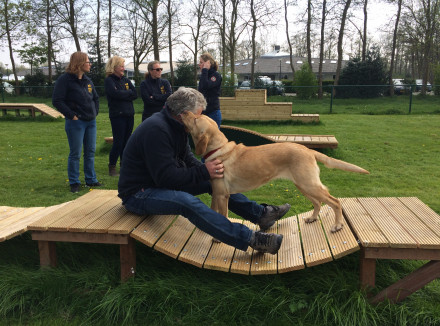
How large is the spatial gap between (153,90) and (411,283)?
5.47m

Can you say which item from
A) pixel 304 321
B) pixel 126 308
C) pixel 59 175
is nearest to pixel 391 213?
pixel 304 321

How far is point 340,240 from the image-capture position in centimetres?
303

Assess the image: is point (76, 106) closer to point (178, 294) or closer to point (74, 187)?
point (74, 187)

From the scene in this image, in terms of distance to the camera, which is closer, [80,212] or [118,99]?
[80,212]

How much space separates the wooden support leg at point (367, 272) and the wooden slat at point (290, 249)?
0.48 m

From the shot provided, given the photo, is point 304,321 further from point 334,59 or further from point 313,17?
point 334,59

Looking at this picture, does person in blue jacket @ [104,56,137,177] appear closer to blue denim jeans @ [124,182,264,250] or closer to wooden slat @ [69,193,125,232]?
wooden slat @ [69,193,125,232]

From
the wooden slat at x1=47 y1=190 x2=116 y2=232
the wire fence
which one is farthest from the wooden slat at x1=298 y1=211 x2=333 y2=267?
the wire fence

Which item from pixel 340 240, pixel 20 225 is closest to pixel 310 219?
pixel 340 240

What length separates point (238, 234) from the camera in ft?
10.0

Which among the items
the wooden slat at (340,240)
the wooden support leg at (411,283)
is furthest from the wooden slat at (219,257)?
the wooden support leg at (411,283)

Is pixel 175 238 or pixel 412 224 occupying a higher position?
pixel 412 224

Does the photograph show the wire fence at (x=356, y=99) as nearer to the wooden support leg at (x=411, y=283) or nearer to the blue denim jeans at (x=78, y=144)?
the blue denim jeans at (x=78, y=144)

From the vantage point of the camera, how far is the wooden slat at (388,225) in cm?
268
